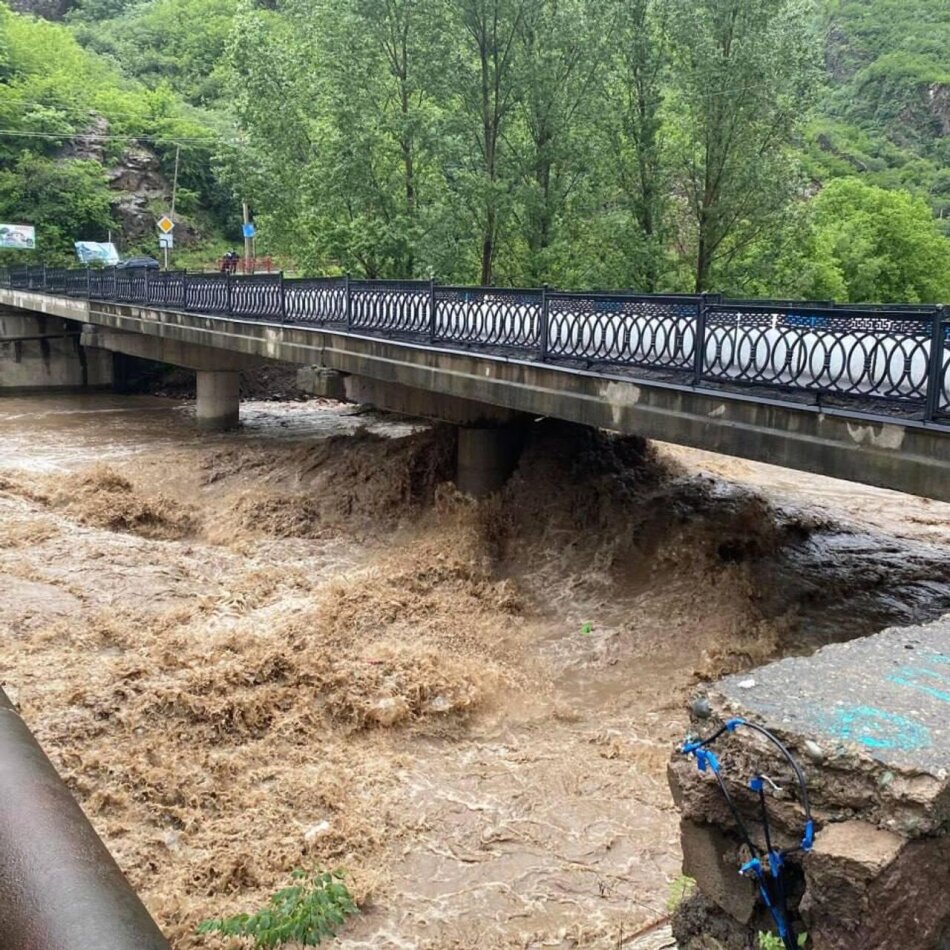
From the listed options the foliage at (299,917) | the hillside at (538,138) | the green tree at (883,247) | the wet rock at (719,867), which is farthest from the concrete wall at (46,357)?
the wet rock at (719,867)

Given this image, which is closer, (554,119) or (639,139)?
(554,119)

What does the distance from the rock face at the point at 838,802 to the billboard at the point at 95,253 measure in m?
46.0

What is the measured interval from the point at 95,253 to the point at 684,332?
4194cm

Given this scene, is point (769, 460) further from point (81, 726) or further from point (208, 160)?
point (208, 160)

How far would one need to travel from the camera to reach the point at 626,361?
10234 millimetres

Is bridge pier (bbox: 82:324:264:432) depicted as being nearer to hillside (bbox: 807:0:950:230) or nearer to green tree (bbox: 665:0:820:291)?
green tree (bbox: 665:0:820:291)

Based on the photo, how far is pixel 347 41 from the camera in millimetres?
20922

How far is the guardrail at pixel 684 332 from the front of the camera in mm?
7414

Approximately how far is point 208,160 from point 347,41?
4169 centimetres

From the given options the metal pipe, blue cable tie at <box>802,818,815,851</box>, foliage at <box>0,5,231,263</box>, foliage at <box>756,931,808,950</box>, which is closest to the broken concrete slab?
blue cable tie at <box>802,818,815,851</box>

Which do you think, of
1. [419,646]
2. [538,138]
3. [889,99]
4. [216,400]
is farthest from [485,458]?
[889,99]

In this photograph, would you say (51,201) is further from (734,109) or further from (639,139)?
(734,109)

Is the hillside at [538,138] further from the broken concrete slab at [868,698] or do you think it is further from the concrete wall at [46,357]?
the broken concrete slab at [868,698]

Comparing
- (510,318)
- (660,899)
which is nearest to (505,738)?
(660,899)
